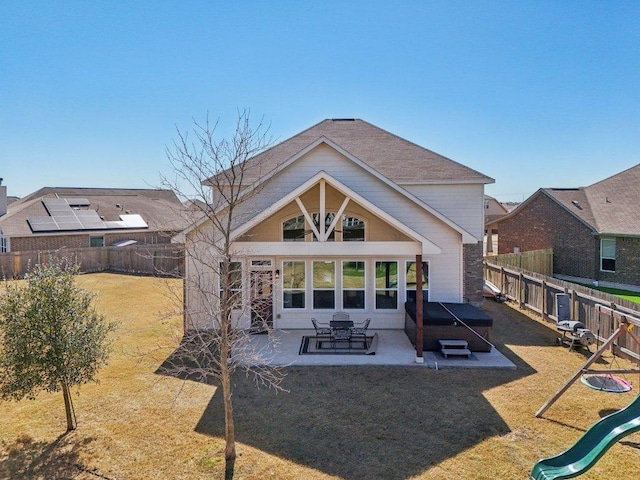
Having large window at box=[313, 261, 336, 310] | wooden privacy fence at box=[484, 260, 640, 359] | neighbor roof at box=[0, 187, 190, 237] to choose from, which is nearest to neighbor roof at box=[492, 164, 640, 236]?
wooden privacy fence at box=[484, 260, 640, 359]

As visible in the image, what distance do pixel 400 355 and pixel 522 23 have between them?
12180mm

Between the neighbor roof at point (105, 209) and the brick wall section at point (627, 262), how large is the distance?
85.4 feet

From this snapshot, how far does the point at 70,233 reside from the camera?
2858 centimetres

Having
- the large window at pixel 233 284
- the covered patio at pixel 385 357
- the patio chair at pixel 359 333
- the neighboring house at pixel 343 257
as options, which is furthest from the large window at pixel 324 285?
the large window at pixel 233 284

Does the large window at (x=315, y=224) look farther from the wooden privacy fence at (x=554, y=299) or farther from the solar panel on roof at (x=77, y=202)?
the solar panel on roof at (x=77, y=202)

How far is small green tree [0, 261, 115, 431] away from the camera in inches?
247

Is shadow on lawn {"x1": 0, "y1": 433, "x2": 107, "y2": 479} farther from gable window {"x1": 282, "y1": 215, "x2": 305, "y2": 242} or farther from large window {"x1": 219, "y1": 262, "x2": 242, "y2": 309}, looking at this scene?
gable window {"x1": 282, "y1": 215, "x2": 305, "y2": 242}

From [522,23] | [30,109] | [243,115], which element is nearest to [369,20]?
[522,23]

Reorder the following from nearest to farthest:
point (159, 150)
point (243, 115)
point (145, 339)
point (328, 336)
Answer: point (243, 115)
point (159, 150)
point (328, 336)
point (145, 339)

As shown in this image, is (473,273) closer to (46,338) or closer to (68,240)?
(46,338)

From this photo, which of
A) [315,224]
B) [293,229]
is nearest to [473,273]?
[315,224]

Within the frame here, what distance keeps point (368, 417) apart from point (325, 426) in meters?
0.90

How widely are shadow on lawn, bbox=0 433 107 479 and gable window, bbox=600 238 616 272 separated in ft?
83.8

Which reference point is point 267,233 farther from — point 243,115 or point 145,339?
point 243,115
